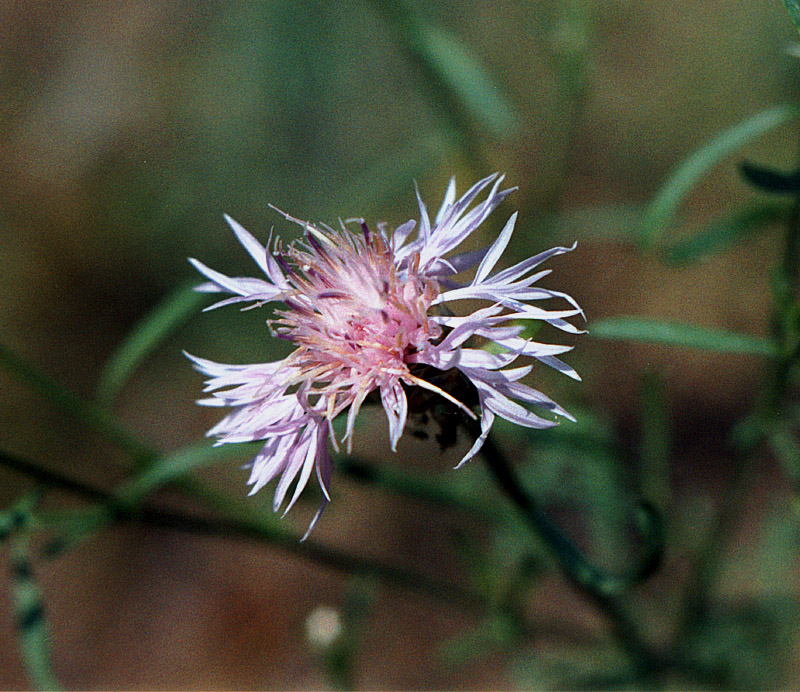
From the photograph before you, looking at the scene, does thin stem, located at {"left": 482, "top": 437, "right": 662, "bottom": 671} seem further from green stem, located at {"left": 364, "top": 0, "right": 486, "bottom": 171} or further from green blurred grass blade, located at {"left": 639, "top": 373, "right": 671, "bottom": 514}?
green stem, located at {"left": 364, "top": 0, "right": 486, "bottom": 171}

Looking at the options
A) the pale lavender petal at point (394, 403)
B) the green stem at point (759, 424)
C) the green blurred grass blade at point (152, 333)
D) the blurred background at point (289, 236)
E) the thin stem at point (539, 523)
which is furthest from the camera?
the blurred background at point (289, 236)

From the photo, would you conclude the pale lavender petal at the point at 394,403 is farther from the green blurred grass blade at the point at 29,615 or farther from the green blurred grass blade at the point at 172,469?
the green blurred grass blade at the point at 29,615

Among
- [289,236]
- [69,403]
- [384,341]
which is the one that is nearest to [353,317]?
[384,341]

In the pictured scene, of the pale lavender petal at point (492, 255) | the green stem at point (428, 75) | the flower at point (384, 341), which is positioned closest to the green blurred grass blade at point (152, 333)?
the flower at point (384, 341)

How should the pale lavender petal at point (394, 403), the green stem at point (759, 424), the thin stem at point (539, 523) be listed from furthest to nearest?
the green stem at point (759, 424) → the thin stem at point (539, 523) → the pale lavender petal at point (394, 403)

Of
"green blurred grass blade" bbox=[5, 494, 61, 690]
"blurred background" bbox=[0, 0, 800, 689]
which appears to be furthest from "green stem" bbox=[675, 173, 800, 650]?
"green blurred grass blade" bbox=[5, 494, 61, 690]

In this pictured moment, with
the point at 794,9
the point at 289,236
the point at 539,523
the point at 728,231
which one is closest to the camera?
the point at 794,9

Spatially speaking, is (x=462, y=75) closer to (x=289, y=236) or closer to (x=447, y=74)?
(x=447, y=74)

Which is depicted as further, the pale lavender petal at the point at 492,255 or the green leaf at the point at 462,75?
the green leaf at the point at 462,75
